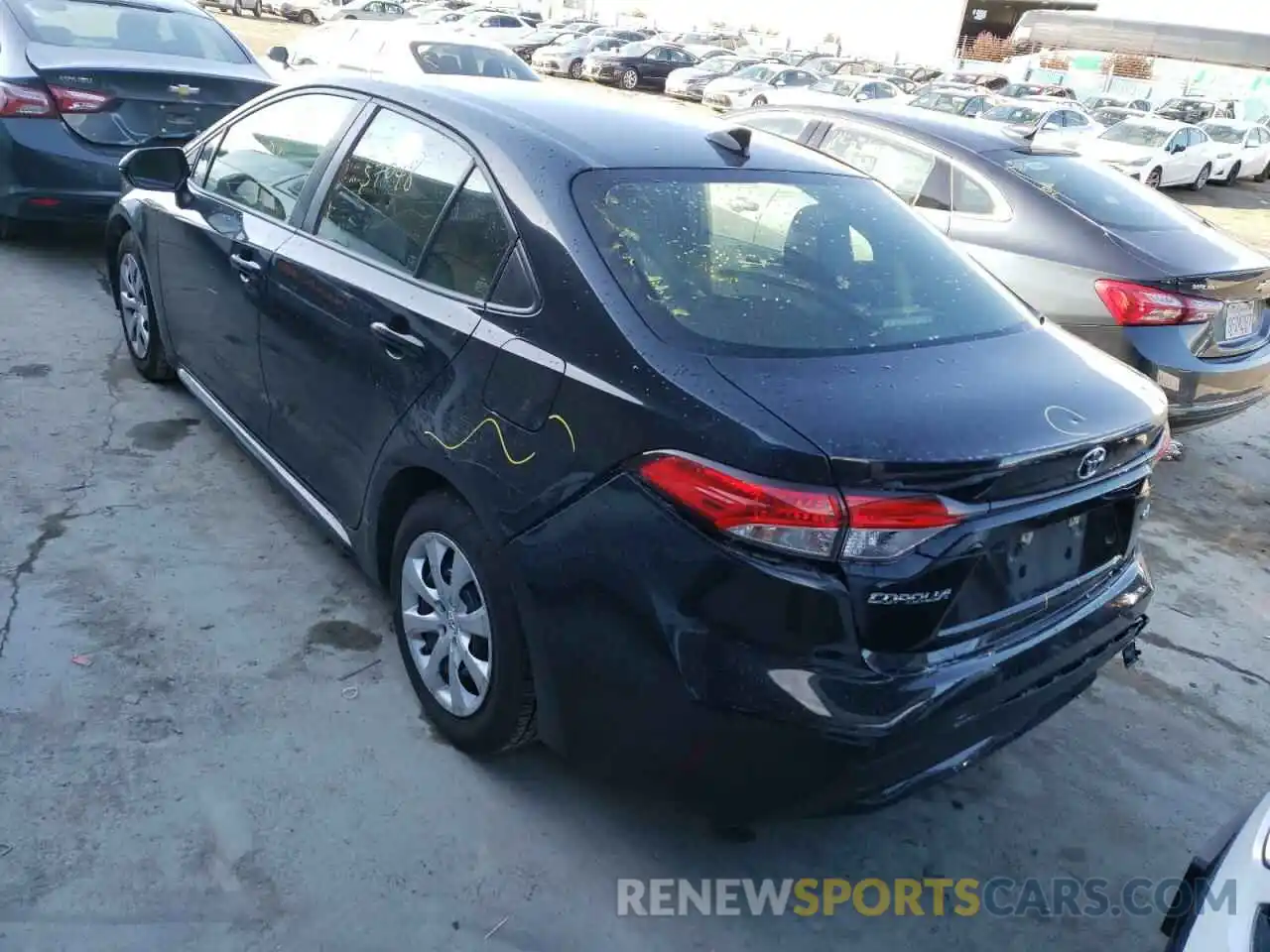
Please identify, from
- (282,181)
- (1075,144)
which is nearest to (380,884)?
(282,181)

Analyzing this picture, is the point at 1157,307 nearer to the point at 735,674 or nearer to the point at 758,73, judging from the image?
the point at 735,674

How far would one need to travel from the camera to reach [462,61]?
1188cm

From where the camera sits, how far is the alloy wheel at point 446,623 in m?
2.69

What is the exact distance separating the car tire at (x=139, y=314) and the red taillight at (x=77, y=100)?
1.69 m

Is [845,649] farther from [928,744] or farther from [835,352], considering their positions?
[835,352]

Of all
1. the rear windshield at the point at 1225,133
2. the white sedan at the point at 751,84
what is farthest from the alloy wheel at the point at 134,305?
the rear windshield at the point at 1225,133

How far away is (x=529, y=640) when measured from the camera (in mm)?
2449

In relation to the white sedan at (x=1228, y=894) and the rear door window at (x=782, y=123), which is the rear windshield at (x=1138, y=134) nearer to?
the rear door window at (x=782, y=123)

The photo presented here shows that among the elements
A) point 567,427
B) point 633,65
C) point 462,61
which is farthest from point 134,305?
point 633,65

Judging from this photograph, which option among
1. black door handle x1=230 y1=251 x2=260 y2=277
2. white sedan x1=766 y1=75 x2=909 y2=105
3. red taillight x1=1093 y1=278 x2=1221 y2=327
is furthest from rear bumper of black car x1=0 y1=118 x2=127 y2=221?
white sedan x1=766 y1=75 x2=909 y2=105

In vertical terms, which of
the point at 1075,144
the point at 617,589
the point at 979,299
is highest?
the point at 979,299

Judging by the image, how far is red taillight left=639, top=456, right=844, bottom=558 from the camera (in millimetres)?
2004

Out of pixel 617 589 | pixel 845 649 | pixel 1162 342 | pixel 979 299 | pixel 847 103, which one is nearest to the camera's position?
pixel 845 649

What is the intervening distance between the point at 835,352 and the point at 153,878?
6.56 feet
